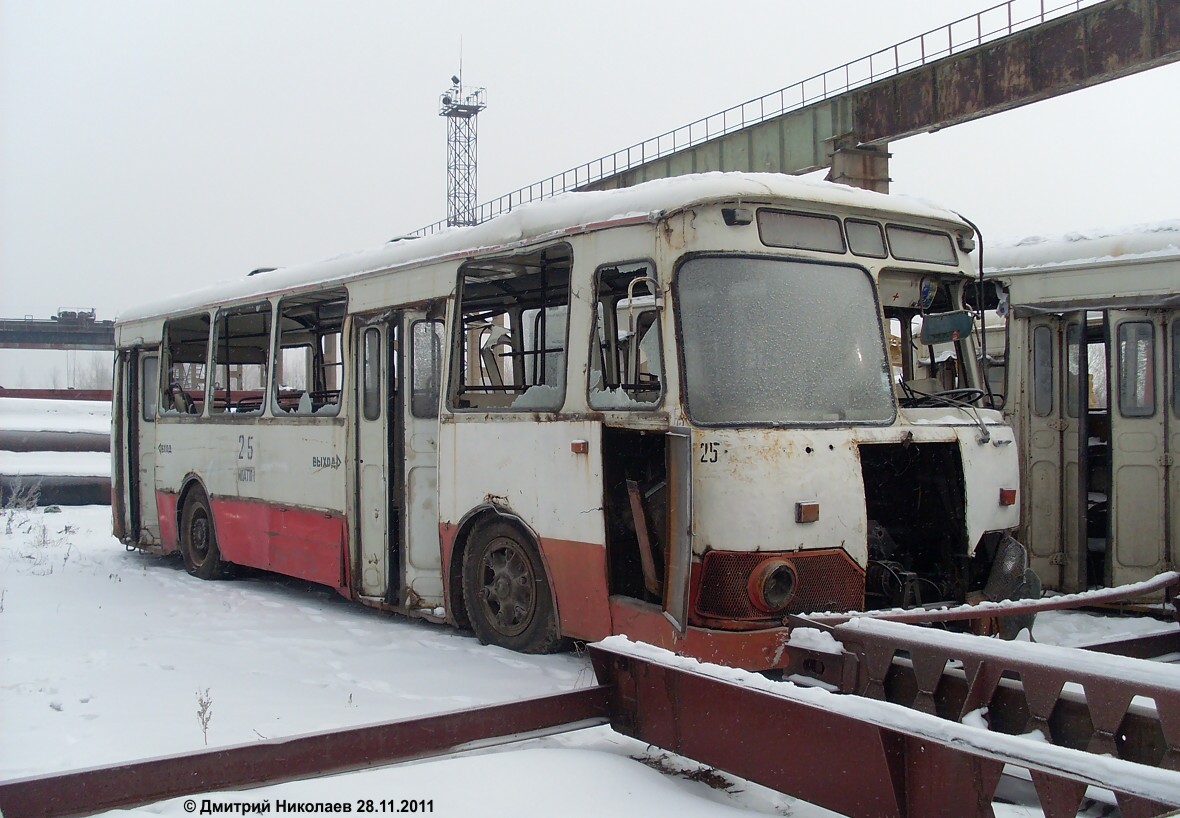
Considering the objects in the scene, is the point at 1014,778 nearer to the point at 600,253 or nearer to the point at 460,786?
the point at 460,786

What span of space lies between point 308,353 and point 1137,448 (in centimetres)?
778

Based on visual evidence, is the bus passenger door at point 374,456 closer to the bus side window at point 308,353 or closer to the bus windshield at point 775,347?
the bus side window at point 308,353

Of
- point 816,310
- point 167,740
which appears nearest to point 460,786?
point 167,740

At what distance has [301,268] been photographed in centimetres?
1016

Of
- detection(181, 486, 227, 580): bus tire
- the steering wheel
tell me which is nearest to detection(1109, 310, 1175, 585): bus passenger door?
the steering wheel

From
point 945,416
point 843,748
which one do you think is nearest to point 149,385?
point 945,416

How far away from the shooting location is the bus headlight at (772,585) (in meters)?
5.50

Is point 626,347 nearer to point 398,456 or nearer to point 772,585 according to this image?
point 772,585

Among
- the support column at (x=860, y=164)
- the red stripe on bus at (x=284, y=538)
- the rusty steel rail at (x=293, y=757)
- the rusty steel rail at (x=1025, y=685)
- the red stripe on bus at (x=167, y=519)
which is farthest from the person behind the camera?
the support column at (x=860, y=164)

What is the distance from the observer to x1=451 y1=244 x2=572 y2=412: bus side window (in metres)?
7.32

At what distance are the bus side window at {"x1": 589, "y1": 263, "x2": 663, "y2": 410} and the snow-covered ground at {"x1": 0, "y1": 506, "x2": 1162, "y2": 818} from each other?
5.68 ft

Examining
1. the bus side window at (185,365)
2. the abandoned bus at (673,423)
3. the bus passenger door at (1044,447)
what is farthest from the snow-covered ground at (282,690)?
the bus passenger door at (1044,447)

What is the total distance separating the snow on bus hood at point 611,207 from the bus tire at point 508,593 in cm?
207

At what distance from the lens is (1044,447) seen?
9.55 meters
